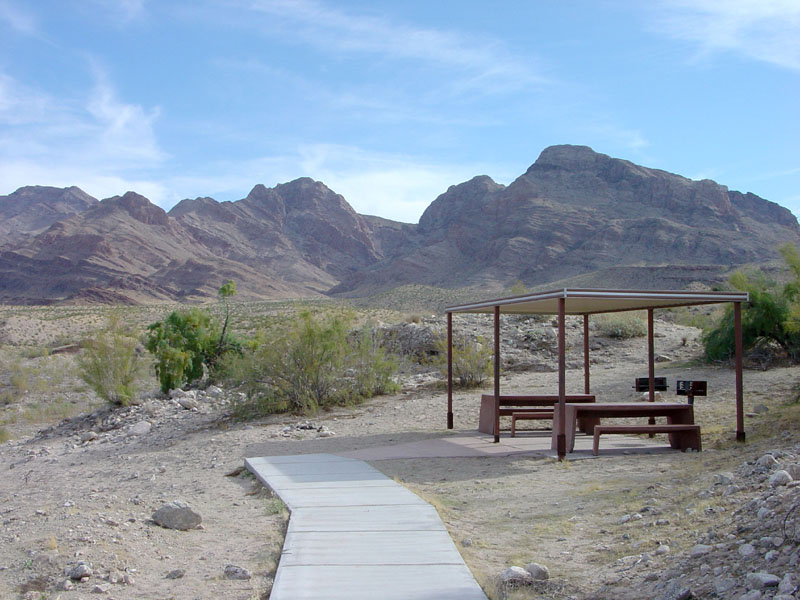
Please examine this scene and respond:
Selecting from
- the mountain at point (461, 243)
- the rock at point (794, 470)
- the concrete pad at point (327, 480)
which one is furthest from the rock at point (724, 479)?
the mountain at point (461, 243)

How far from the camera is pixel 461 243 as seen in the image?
365 feet

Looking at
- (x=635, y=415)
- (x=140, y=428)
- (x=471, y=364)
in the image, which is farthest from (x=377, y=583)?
(x=471, y=364)

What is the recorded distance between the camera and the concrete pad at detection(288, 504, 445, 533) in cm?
657

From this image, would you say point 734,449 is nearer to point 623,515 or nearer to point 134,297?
point 623,515

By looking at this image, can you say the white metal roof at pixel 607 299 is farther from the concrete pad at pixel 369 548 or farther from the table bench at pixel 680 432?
the concrete pad at pixel 369 548

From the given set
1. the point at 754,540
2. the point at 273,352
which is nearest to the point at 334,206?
the point at 273,352

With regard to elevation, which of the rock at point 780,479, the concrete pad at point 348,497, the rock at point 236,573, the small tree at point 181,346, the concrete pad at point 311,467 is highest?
the small tree at point 181,346

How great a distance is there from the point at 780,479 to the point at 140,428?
13.0 m

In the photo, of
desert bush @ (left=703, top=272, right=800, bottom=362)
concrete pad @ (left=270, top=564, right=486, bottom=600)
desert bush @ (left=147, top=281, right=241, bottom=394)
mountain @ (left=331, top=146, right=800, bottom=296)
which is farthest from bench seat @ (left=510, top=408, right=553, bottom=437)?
mountain @ (left=331, top=146, right=800, bottom=296)

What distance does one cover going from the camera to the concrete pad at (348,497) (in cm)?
759

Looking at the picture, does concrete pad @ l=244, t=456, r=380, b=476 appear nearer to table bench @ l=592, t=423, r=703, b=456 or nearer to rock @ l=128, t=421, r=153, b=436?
table bench @ l=592, t=423, r=703, b=456

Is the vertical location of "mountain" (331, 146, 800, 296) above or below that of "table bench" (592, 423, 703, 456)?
above

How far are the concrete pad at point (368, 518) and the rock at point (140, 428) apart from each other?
9539 mm

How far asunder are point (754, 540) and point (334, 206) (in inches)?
6085
